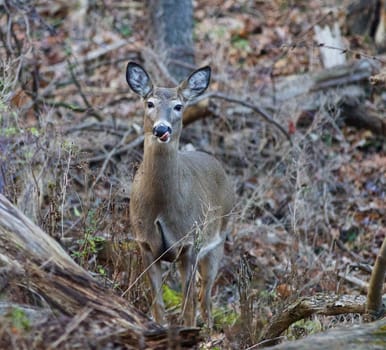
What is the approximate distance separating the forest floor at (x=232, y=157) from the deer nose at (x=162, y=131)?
54 centimetres

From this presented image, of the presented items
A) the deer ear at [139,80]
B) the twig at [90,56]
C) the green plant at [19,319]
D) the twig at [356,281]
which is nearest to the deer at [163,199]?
the deer ear at [139,80]

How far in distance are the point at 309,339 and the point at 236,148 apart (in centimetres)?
687

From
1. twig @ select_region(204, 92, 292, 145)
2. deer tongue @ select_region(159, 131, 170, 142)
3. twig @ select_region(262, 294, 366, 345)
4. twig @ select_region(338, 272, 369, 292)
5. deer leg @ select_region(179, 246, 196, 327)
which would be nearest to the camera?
twig @ select_region(262, 294, 366, 345)

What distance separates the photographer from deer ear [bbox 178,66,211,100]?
7.04m

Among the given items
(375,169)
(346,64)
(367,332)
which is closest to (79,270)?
(367,332)

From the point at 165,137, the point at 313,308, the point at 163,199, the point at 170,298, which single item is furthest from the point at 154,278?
the point at 313,308

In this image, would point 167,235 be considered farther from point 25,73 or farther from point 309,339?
point 25,73

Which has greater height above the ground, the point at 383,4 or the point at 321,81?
the point at 383,4

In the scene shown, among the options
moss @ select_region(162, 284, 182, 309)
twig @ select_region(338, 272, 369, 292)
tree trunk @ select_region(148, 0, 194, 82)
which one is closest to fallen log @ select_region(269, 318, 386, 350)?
twig @ select_region(338, 272, 369, 292)

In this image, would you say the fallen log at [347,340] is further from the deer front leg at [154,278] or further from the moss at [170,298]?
the moss at [170,298]

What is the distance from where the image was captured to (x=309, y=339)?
3939mm

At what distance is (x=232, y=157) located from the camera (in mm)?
10727

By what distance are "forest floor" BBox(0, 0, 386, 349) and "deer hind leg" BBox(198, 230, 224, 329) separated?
0.79 feet

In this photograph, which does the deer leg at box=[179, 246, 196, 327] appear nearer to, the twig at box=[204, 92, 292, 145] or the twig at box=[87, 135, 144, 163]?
the twig at box=[87, 135, 144, 163]
